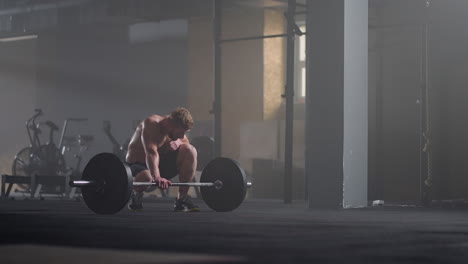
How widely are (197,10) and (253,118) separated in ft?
5.28

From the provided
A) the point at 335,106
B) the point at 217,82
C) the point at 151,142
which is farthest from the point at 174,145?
the point at 217,82

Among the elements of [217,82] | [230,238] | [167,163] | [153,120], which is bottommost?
[230,238]

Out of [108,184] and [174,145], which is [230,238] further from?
[174,145]

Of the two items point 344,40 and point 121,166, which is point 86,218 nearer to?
point 121,166

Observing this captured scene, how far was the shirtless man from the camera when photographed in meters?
6.54

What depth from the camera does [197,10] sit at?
1114 centimetres

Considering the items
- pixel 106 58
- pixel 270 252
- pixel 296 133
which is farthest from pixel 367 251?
pixel 106 58

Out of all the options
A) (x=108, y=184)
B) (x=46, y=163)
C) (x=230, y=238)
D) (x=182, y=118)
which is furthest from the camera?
(x=46, y=163)

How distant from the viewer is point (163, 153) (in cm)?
690

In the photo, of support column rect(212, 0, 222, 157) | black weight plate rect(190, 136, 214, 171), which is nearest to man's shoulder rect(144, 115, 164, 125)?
support column rect(212, 0, 222, 157)

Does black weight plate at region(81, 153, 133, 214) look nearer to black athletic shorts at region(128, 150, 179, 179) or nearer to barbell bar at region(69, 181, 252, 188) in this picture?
barbell bar at region(69, 181, 252, 188)

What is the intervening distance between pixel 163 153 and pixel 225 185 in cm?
56

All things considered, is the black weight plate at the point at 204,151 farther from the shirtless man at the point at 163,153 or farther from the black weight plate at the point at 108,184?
the black weight plate at the point at 108,184

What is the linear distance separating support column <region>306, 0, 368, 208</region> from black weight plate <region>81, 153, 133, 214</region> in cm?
217
